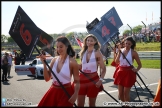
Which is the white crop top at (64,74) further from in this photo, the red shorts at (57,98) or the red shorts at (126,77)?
the red shorts at (126,77)

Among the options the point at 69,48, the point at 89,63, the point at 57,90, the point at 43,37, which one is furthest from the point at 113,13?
the point at 57,90

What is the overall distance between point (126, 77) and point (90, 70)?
138 cm

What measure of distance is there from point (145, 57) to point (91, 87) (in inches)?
652

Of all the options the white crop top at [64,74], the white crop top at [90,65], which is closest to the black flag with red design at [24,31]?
the white crop top at [64,74]

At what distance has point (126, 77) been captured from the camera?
543cm

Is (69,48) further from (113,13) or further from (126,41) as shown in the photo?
(113,13)

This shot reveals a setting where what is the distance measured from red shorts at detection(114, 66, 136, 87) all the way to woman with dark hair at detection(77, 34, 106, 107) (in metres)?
1.09

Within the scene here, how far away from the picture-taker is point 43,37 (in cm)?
555

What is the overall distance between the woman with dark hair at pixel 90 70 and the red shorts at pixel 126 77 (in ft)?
3.57

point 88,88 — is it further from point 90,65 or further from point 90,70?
point 90,65

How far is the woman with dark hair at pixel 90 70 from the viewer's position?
428 centimetres

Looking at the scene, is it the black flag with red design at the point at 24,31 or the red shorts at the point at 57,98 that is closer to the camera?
the red shorts at the point at 57,98

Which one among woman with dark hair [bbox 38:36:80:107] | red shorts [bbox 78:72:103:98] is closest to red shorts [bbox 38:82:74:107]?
woman with dark hair [bbox 38:36:80:107]

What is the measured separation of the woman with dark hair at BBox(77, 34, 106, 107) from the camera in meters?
4.28
